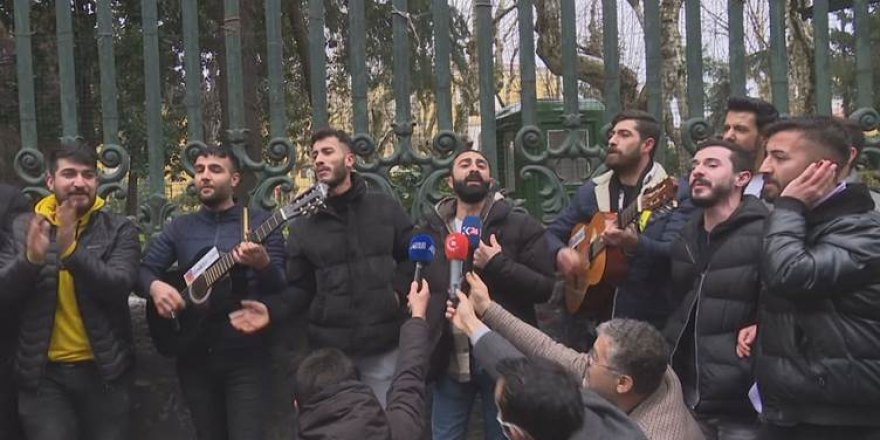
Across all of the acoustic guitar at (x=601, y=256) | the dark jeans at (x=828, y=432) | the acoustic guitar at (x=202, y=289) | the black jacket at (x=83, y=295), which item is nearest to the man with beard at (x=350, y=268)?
the acoustic guitar at (x=202, y=289)

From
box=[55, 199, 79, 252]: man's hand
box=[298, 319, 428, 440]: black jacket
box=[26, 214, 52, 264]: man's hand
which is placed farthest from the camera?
box=[55, 199, 79, 252]: man's hand

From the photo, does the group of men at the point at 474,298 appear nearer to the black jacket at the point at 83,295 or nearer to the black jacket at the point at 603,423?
the black jacket at the point at 83,295

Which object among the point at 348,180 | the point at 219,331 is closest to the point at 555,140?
the point at 348,180

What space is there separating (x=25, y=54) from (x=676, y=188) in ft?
11.4

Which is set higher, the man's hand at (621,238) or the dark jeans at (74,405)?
the man's hand at (621,238)

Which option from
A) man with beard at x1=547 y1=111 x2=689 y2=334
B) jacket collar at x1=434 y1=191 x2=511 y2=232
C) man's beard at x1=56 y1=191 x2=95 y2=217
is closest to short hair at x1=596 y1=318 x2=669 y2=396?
man with beard at x1=547 y1=111 x2=689 y2=334

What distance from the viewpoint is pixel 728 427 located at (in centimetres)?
379

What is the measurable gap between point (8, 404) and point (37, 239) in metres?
0.94

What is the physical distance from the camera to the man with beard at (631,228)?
4383mm

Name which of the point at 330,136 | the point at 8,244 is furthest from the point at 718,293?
the point at 8,244

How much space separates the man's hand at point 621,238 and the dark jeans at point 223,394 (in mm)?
1837

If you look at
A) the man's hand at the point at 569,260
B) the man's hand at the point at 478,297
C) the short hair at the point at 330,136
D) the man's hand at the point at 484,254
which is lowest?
the man's hand at the point at 478,297

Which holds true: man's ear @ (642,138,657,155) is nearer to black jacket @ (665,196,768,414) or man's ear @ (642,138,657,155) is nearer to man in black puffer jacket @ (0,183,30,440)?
black jacket @ (665,196,768,414)

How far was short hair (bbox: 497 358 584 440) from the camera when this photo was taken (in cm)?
273
